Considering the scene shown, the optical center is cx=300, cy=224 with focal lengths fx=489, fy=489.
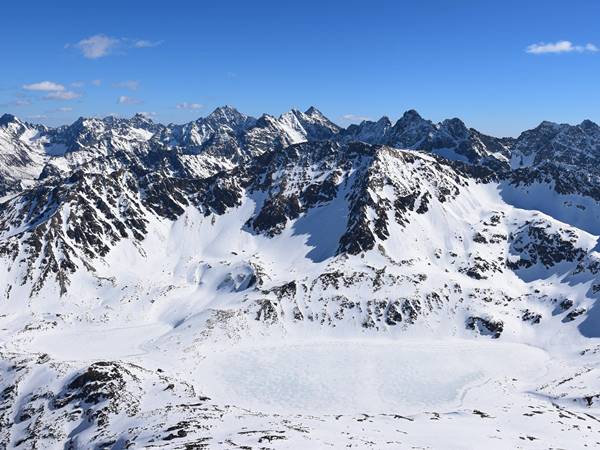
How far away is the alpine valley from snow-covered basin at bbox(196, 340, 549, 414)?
52cm

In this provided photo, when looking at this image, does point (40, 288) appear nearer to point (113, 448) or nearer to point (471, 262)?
point (113, 448)

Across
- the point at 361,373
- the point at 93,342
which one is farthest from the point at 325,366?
the point at 93,342

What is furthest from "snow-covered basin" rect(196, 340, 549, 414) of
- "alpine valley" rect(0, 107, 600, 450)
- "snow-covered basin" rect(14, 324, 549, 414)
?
"alpine valley" rect(0, 107, 600, 450)

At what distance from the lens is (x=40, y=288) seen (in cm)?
15325

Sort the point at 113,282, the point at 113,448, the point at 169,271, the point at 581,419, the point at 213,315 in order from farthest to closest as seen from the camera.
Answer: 1. the point at 169,271
2. the point at 113,282
3. the point at 213,315
4. the point at 581,419
5. the point at 113,448

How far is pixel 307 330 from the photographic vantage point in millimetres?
138000

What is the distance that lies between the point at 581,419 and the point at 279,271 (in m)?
103

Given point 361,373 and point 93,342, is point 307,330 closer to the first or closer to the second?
point 361,373

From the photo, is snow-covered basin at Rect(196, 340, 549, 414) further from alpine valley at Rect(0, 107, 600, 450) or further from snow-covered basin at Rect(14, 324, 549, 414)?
alpine valley at Rect(0, 107, 600, 450)

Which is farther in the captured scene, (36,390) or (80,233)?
(80,233)

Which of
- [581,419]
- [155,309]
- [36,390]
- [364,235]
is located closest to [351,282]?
[364,235]

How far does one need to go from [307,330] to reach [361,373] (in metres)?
27.2

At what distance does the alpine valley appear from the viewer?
80.9m

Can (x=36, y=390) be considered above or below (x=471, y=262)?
below
